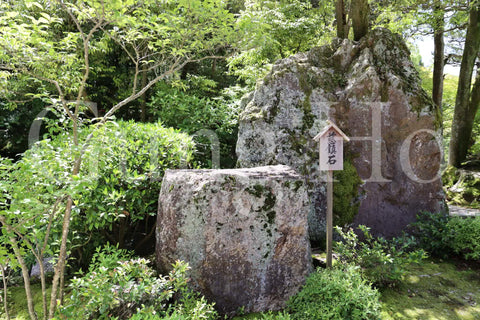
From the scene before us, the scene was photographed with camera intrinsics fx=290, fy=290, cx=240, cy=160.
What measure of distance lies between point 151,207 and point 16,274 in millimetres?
2468

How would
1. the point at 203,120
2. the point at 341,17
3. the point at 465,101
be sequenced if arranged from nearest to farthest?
the point at 203,120 < the point at 341,17 < the point at 465,101

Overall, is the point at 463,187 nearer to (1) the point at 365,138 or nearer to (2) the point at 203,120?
(1) the point at 365,138

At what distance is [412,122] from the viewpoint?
5.18 metres

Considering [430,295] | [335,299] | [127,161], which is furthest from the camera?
[127,161]

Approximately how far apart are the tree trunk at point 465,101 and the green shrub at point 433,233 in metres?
6.57

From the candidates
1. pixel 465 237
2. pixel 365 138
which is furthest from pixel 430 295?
pixel 365 138

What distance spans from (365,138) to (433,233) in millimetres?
1943

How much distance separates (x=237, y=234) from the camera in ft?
11.3

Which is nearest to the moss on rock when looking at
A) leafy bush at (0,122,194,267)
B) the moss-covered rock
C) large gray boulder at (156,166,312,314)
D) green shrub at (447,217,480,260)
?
green shrub at (447,217,480,260)

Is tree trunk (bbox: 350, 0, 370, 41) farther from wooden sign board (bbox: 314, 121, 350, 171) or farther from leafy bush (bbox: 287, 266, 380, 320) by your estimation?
leafy bush (bbox: 287, 266, 380, 320)

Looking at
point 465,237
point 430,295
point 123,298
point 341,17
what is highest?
point 341,17

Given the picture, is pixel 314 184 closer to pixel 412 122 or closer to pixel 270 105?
pixel 270 105

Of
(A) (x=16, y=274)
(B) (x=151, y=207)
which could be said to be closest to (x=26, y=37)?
(B) (x=151, y=207)

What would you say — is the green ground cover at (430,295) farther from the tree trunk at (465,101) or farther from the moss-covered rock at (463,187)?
the tree trunk at (465,101)
